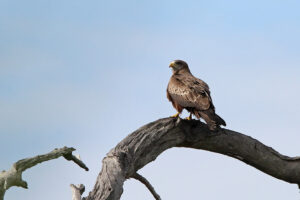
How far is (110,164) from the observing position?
573 centimetres

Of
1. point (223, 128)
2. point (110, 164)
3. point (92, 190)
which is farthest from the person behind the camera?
point (223, 128)

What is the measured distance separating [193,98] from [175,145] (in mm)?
814

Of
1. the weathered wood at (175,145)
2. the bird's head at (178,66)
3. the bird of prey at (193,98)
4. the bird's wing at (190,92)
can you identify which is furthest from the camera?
the bird's head at (178,66)

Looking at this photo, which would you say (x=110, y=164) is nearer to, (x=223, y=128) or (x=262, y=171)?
(x=223, y=128)

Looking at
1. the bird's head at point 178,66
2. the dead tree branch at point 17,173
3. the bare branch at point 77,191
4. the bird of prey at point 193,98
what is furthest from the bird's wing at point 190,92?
the dead tree branch at point 17,173

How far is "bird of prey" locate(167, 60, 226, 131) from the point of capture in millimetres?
6973

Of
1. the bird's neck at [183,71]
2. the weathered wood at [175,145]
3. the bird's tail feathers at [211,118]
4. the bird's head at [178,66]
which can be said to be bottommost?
the weathered wood at [175,145]

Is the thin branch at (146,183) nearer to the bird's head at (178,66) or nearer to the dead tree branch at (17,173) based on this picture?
the dead tree branch at (17,173)

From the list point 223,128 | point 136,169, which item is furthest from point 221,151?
point 136,169

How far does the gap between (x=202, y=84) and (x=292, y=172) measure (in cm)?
182

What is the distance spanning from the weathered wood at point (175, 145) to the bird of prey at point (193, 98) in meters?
0.22

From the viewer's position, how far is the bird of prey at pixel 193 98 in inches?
275

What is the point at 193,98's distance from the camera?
7.38 metres

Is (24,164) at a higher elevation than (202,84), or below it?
below
